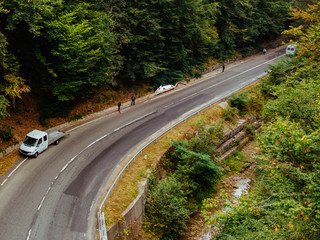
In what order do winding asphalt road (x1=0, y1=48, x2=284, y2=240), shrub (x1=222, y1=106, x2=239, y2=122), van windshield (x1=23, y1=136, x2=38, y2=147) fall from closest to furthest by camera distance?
winding asphalt road (x1=0, y1=48, x2=284, y2=240) → van windshield (x1=23, y1=136, x2=38, y2=147) → shrub (x1=222, y1=106, x2=239, y2=122)

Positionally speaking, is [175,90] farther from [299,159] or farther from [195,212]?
[299,159]

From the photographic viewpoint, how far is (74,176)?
20344 mm

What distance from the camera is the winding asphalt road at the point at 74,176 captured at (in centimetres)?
1616

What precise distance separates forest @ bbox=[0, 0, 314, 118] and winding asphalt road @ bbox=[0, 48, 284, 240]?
Result: 422 centimetres

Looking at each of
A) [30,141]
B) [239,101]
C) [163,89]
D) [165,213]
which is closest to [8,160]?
[30,141]

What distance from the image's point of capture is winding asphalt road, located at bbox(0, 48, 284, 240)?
16156 mm

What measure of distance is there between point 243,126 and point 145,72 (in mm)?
13880

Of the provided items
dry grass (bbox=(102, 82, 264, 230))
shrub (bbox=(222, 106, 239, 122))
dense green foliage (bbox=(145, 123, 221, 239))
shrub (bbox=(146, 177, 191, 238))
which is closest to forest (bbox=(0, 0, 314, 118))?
dry grass (bbox=(102, 82, 264, 230))

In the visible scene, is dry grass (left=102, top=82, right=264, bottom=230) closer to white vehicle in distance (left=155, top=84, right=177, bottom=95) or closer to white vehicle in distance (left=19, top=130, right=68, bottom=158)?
white vehicle in distance (left=19, top=130, right=68, bottom=158)

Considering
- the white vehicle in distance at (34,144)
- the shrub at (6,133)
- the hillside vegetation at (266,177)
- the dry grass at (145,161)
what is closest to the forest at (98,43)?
the shrub at (6,133)

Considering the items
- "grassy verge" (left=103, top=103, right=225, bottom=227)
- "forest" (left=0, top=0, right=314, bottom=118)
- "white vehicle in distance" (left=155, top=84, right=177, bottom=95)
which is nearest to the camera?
"grassy verge" (left=103, top=103, right=225, bottom=227)

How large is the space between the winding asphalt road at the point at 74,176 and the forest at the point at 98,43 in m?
4.22

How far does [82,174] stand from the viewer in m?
20.6

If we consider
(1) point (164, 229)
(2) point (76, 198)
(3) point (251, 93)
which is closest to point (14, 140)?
(2) point (76, 198)
